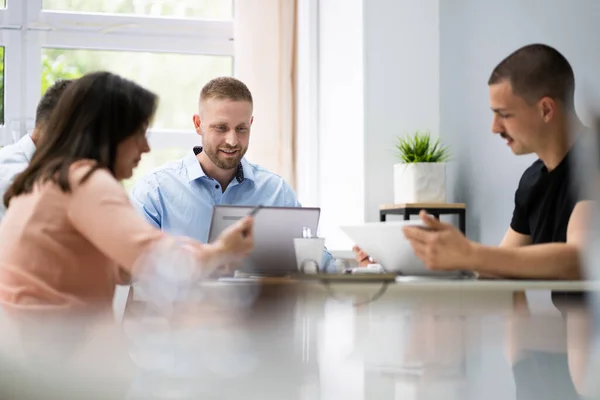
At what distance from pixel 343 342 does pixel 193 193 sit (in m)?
1.46

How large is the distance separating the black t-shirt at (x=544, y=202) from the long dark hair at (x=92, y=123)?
0.61m

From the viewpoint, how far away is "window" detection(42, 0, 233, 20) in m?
3.49

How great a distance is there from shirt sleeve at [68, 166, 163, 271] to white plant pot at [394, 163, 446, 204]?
6.08 feet

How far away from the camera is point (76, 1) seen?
137 inches

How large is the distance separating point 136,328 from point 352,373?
0.66ft

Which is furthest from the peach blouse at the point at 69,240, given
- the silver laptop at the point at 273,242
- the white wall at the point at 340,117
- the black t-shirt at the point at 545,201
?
the white wall at the point at 340,117

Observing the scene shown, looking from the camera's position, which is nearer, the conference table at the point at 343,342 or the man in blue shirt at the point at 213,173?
the conference table at the point at 343,342

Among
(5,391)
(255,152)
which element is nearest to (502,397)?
(5,391)

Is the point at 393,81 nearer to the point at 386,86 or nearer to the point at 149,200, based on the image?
the point at 386,86

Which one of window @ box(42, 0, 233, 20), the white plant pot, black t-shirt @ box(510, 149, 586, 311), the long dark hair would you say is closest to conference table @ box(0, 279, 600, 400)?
the long dark hair

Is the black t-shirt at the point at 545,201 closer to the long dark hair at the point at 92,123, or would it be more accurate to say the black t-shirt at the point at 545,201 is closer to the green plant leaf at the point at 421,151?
the long dark hair at the point at 92,123

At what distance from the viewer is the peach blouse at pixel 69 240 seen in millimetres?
787

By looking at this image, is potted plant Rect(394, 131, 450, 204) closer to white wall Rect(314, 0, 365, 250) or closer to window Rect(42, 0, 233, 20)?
white wall Rect(314, 0, 365, 250)

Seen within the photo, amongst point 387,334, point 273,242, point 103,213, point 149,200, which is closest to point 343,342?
point 387,334
